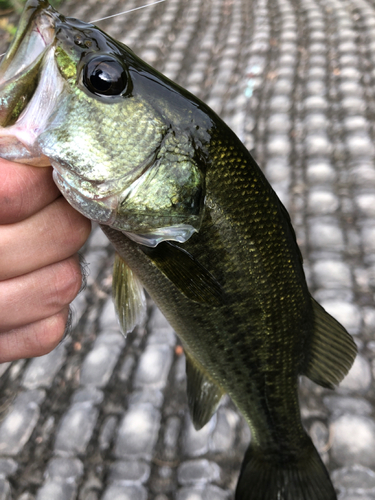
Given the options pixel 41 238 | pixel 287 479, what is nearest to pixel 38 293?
pixel 41 238

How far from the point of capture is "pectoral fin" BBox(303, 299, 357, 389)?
1438 millimetres

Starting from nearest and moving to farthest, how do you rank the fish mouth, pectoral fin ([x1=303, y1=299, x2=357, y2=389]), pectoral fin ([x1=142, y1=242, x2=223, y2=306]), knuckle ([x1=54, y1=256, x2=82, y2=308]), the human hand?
the fish mouth → the human hand → pectoral fin ([x1=142, y1=242, x2=223, y2=306]) → knuckle ([x1=54, y1=256, x2=82, y2=308]) → pectoral fin ([x1=303, y1=299, x2=357, y2=389])

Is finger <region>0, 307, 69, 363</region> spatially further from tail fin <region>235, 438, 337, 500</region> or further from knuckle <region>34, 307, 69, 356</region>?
tail fin <region>235, 438, 337, 500</region>

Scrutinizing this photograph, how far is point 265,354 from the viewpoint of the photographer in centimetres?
138

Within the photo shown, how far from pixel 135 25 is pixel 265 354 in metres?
5.12

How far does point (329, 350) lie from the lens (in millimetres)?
1459

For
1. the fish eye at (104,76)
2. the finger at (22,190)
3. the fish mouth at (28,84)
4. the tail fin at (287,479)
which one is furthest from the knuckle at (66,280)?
the tail fin at (287,479)

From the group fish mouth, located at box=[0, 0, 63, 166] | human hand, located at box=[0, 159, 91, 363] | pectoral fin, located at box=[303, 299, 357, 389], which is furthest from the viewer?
pectoral fin, located at box=[303, 299, 357, 389]

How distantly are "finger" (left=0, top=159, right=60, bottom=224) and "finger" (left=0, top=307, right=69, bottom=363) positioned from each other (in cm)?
42

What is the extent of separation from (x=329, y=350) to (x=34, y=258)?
1101 mm

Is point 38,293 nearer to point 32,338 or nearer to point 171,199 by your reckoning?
point 32,338

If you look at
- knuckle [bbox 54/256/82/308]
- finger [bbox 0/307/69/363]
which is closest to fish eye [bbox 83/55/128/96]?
knuckle [bbox 54/256/82/308]

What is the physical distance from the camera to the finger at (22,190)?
98 cm

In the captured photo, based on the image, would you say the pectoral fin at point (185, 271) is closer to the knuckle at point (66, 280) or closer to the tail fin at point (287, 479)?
the knuckle at point (66, 280)
